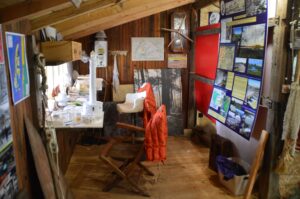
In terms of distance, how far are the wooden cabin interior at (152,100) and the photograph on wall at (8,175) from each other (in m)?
0.01

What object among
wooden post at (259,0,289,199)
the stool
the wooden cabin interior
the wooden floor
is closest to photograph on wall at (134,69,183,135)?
the wooden cabin interior

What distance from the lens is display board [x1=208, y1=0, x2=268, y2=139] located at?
2.55 metres

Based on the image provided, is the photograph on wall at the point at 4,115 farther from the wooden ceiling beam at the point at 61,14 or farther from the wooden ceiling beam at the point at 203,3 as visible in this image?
the wooden ceiling beam at the point at 203,3

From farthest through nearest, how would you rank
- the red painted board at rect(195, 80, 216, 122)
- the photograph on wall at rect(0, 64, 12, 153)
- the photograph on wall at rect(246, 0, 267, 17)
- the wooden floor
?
1. the red painted board at rect(195, 80, 216, 122)
2. the wooden floor
3. the photograph on wall at rect(246, 0, 267, 17)
4. the photograph on wall at rect(0, 64, 12, 153)

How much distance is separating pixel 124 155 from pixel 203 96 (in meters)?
2.04

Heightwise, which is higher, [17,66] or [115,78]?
[17,66]

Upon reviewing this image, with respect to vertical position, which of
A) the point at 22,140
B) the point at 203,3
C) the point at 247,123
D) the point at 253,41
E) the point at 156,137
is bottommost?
the point at 156,137

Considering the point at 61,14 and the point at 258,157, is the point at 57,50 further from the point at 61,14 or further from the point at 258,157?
the point at 258,157

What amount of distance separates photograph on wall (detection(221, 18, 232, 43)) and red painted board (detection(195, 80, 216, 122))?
96 centimetres

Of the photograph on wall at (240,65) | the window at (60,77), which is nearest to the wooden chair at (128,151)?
the photograph on wall at (240,65)

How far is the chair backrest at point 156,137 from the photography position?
2546mm

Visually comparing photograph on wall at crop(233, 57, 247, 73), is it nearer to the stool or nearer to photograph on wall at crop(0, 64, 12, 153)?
the stool

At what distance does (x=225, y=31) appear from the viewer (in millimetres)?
3191

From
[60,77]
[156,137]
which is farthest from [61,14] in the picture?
[60,77]
